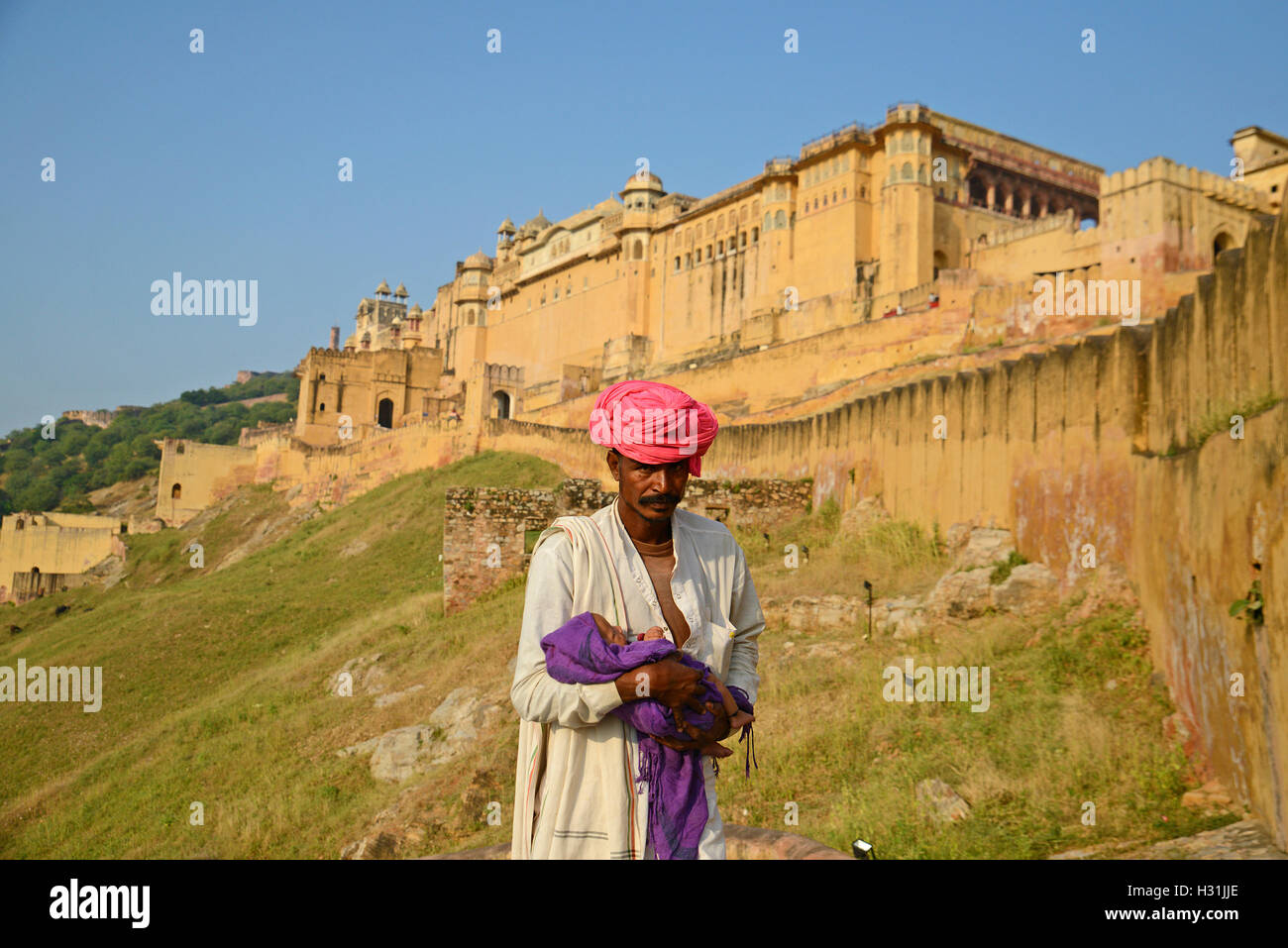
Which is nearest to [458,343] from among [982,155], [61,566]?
[61,566]

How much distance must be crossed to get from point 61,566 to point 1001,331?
37.8 m

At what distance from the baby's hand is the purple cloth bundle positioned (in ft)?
0.08

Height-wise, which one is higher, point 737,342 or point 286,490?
point 737,342

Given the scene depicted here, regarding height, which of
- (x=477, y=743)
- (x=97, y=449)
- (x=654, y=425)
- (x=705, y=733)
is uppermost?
(x=97, y=449)

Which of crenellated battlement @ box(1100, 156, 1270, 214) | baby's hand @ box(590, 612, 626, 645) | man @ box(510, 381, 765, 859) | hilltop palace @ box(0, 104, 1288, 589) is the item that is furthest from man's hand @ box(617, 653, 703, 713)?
crenellated battlement @ box(1100, 156, 1270, 214)

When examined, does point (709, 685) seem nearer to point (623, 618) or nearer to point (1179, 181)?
point (623, 618)

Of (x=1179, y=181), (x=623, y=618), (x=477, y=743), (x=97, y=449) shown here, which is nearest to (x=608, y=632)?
(x=623, y=618)

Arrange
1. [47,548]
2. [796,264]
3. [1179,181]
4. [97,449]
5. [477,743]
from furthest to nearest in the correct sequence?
[97,449] → [47,548] → [796,264] → [1179,181] → [477,743]

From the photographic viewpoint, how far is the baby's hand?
2658mm

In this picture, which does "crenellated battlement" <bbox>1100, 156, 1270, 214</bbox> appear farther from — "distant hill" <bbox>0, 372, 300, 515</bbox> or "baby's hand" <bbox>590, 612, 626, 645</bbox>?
"distant hill" <bbox>0, 372, 300, 515</bbox>

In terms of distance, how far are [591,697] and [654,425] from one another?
712mm

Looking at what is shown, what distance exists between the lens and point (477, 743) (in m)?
9.66
